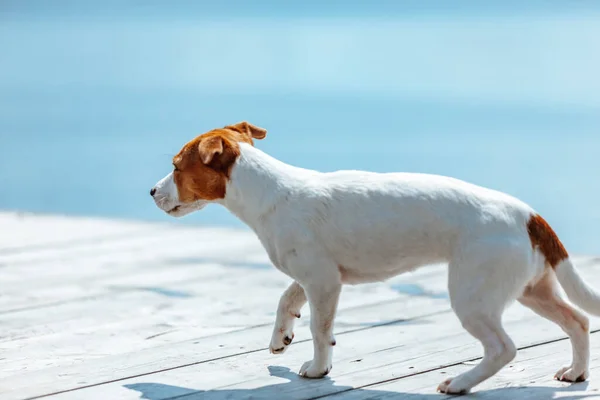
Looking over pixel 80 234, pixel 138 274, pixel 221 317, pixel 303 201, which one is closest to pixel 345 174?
pixel 303 201

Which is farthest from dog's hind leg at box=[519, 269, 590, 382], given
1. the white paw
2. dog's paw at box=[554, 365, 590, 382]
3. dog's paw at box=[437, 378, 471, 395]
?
the white paw

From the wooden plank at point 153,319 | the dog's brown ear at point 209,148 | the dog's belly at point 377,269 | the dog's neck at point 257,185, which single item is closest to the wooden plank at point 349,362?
the wooden plank at point 153,319

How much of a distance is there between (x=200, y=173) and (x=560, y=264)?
793mm

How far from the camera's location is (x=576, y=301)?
7.38ft

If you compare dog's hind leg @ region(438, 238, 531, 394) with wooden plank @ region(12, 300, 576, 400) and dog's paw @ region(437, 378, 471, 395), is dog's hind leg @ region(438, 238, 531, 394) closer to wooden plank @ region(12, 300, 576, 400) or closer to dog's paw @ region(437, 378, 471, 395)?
dog's paw @ region(437, 378, 471, 395)

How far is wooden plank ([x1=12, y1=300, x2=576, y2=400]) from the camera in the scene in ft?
7.77

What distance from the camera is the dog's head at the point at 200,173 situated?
2307 mm

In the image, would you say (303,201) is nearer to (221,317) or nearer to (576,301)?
(576,301)

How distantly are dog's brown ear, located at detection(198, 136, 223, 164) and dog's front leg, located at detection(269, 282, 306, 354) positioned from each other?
15.1 inches

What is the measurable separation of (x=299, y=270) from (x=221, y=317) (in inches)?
33.7

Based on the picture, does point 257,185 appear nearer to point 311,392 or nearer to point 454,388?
point 311,392

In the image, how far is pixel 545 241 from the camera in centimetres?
222

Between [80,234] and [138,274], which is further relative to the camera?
[80,234]

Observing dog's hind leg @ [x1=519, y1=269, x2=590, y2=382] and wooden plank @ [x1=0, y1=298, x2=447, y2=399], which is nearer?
dog's hind leg @ [x1=519, y1=269, x2=590, y2=382]
